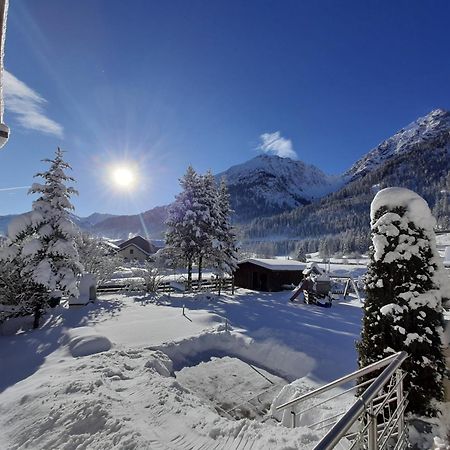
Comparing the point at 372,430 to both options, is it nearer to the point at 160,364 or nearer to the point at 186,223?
the point at 160,364

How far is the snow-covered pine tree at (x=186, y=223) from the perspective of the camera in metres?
24.9

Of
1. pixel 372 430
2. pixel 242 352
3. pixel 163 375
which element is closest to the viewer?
pixel 372 430

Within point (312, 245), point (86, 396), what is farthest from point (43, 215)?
point (312, 245)

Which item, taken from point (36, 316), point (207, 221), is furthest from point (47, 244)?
point (207, 221)

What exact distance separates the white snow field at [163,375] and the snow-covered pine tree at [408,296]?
194 cm

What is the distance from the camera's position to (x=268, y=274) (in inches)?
1172

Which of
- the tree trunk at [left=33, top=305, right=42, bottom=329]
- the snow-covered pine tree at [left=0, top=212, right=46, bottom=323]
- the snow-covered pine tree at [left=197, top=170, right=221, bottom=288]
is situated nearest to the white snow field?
the tree trunk at [left=33, top=305, right=42, bottom=329]

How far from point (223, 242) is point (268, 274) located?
6545 mm

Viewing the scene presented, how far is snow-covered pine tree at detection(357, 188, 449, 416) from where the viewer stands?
16.0 ft

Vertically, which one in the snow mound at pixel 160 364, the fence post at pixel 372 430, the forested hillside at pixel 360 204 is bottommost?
the snow mound at pixel 160 364

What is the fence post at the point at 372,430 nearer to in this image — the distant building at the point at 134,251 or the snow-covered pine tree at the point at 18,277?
the snow-covered pine tree at the point at 18,277

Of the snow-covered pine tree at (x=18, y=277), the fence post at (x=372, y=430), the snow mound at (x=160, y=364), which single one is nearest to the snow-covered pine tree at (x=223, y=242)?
the snow-covered pine tree at (x=18, y=277)

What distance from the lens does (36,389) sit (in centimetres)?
682

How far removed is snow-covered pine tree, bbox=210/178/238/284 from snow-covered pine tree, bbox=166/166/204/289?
5.57 feet
